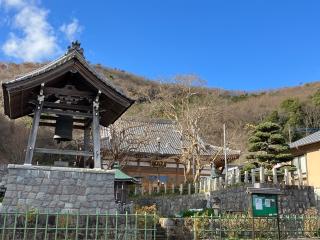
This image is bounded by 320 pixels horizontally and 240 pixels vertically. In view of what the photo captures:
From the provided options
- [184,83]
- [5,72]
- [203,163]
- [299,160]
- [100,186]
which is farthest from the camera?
[5,72]

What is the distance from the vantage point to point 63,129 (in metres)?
12.3

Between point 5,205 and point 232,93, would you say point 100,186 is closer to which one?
point 5,205

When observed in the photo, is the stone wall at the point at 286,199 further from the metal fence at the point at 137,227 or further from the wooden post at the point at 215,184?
the metal fence at the point at 137,227

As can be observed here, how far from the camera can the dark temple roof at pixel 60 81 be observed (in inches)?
451

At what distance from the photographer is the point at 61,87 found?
41.5 feet

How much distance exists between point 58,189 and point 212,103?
24.3m

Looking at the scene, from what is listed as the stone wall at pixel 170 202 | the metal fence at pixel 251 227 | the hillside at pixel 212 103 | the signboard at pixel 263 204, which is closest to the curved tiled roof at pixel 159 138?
the hillside at pixel 212 103

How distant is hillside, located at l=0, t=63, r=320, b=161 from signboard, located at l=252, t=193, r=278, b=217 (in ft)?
68.3

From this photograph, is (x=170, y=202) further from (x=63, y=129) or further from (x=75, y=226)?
(x=75, y=226)

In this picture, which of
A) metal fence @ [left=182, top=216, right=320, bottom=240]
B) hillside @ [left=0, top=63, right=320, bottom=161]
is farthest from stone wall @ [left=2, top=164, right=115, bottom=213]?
hillside @ [left=0, top=63, right=320, bottom=161]

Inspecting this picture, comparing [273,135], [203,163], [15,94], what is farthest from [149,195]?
[15,94]

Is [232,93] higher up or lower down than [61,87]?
higher up

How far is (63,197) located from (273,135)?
15.5 meters

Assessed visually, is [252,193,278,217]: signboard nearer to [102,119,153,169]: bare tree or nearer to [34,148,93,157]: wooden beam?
[34,148,93,157]: wooden beam
